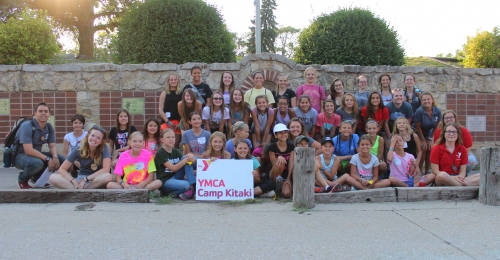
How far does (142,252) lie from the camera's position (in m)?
3.86

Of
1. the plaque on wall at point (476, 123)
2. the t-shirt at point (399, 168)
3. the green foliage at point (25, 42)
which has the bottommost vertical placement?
the t-shirt at point (399, 168)

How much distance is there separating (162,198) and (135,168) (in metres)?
0.56

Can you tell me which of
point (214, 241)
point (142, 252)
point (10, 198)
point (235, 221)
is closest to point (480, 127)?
point (235, 221)

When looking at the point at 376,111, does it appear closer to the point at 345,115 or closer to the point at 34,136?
the point at 345,115

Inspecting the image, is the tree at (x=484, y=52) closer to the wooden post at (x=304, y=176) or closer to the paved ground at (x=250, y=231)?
the paved ground at (x=250, y=231)

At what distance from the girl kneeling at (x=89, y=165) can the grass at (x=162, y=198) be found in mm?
622

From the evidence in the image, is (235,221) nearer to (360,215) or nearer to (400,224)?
(360,215)

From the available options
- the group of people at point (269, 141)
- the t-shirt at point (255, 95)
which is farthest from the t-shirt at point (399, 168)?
the t-shirt at point (255, 95)

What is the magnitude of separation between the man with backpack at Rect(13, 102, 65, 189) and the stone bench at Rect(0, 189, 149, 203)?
82cm

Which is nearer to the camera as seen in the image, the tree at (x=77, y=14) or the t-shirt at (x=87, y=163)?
the t-shirt at (x=87, y=163)

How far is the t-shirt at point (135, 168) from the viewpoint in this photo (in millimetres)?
6051

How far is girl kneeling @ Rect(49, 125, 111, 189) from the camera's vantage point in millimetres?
6000

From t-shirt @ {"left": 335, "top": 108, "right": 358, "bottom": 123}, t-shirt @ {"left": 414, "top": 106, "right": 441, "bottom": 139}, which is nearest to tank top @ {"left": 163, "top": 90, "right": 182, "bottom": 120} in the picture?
t-shirt @ {"left": 335, "top": 108, "right": 358, "bottom": 123}

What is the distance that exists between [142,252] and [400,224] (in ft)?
8.75
